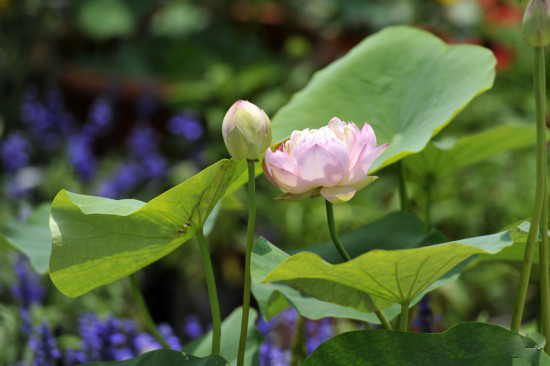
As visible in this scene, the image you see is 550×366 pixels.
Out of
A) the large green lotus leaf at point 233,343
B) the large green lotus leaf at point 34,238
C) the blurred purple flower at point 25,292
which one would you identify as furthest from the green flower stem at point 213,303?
the blurred purple flower at point 25,292

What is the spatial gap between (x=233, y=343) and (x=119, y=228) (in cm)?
26

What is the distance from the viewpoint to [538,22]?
2.16 ft

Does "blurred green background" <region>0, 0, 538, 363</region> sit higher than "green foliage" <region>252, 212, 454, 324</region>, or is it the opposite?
"green foliage" <region>252, 212, 454, 324</region>

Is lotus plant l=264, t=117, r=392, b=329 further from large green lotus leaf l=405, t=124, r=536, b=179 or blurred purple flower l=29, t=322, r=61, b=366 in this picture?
blurred purple flower l=29, t=322, r=61, b=366

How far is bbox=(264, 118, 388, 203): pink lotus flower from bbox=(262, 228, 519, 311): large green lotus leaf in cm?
7

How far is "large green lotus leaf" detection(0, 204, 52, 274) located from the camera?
38.5 inches

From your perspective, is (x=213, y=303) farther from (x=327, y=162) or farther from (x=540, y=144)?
(x=540, y=144)

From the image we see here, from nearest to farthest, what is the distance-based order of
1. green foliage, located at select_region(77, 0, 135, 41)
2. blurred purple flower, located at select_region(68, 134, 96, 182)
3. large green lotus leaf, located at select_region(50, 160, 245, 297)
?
large green lotus leaf, located at select_region(50, 160, 245, 297)
blurred purple flower, located at select_region(68, 134, 96, 182)
green foliage, located at select_region(77, 0, 135, 41)

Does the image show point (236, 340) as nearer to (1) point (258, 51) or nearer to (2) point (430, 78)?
(2) point (430, 78)

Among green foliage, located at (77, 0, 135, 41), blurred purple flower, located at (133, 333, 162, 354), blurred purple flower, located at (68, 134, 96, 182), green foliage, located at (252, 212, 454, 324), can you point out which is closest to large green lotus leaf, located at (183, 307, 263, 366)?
green foliage, located at (252, 212, 454, 324)

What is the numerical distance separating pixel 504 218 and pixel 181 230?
1.49 metres

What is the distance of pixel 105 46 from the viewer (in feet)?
11.4

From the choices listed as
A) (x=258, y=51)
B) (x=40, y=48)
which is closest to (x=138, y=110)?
(x=258, y=51)

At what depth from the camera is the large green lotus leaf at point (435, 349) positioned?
674mm
